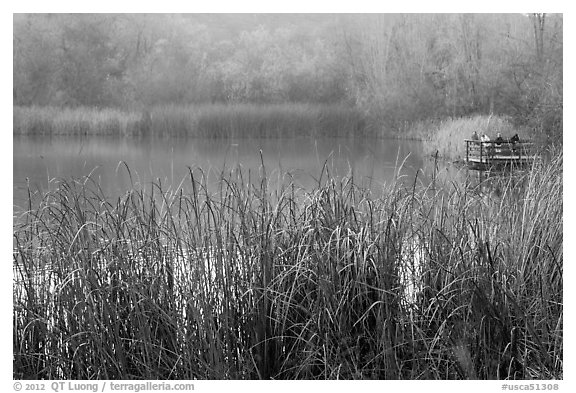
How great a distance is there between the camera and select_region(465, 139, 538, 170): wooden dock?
4.14 meters

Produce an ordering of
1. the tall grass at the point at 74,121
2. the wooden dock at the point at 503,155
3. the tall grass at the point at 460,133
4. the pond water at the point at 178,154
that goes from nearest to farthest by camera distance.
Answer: the wooden dock at the point at 503,155
the pond water at the point at 178,154
the tall grass at the point at 460,133
the tall grass at the point at 74,121

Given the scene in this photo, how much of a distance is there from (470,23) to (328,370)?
616 inches

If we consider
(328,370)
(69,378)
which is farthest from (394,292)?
(69,378)

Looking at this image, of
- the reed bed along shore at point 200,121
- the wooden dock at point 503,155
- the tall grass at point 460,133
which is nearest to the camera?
the wooden dock at point 503,155

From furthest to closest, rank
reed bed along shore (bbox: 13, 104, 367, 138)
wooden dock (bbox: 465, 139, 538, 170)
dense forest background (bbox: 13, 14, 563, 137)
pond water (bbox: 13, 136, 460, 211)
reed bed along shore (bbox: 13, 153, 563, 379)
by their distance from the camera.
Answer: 1. reed bed along shore (bbox: 13, 104, 367, 138)
2. dense forest background (bbox: 13, 14, 563, 137)
3. pond water (bbox: 13, 136, 460, 211)
4. wooden dock (bbox: 465, 139, 538, 170)
5. reed bed along shore (bbox: 13, 153, 563, 379)

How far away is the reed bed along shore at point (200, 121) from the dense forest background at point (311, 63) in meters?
0.47

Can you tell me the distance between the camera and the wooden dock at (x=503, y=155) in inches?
163

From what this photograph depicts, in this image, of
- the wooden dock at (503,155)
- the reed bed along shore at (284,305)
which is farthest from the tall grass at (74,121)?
the reed bed along shore at (284,305)

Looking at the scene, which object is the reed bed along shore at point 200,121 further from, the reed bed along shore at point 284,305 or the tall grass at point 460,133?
the reed bed along shore at point 284,305

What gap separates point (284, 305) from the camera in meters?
2.56

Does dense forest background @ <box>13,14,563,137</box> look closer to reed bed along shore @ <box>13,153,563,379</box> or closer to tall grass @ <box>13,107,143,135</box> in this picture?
tall grass @ <box>13,107,143,135</box>

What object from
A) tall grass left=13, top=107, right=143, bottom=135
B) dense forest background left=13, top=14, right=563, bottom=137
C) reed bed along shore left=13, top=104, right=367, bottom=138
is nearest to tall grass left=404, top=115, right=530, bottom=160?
dense forest background left=13, top=14, right=563, bottom=137
